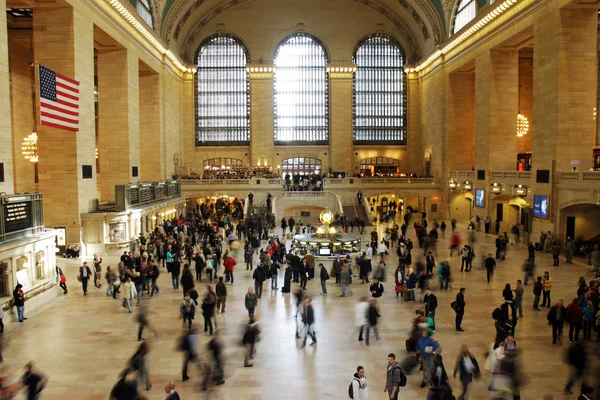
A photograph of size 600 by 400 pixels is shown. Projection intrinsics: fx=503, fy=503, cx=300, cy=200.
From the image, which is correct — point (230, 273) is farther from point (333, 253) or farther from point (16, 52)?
point (16, 52)

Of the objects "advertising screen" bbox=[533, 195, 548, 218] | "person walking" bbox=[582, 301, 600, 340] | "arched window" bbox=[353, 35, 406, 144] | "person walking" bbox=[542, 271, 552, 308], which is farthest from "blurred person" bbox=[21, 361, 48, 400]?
"arched window" bbox=[353, 35, 406, 144]

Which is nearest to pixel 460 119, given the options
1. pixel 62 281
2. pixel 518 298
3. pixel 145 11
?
pixel 145 11

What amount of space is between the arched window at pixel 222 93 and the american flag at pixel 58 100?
26145mm

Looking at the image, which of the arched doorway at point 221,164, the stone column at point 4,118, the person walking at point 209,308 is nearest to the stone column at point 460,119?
the arched doorway at point 221,164

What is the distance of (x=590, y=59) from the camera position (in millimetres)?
21594

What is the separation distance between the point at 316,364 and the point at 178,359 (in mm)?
2696

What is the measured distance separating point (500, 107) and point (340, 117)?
685 inches

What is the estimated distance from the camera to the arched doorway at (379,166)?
45.2 m

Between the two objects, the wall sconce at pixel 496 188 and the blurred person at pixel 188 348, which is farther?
the wall sconce at pixel 496 188

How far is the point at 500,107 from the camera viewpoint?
2897 centimetres

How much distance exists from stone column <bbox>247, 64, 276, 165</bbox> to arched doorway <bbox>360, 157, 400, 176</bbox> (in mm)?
8156

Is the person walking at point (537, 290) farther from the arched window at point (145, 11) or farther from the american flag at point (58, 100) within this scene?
the arched window at point (145, 11)

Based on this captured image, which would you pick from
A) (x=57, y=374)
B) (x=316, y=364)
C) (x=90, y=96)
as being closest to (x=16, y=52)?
(x=90, y=96)

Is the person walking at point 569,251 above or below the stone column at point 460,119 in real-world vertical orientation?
below
